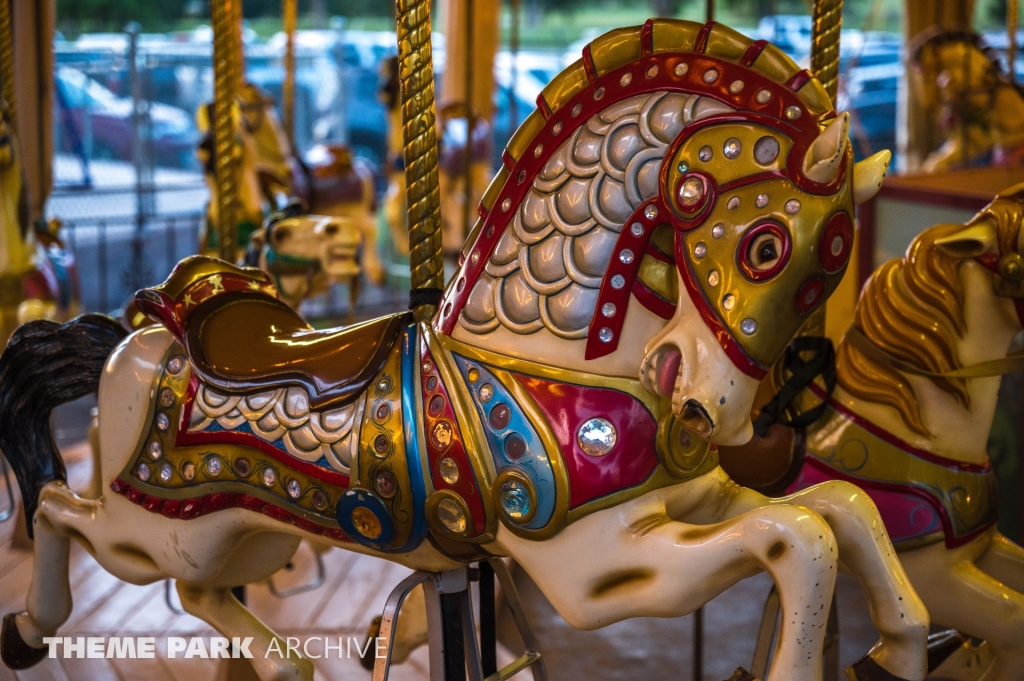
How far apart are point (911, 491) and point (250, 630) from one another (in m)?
1.10

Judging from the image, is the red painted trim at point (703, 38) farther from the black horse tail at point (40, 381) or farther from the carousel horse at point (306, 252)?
the carousel horse at point (306, 252)

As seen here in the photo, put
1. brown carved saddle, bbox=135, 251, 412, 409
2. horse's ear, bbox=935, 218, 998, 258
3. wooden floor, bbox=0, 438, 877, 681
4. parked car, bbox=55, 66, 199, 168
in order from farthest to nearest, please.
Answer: parked car, bbox=55, 66, 199, 168
wooden floor, bbox=0, 438, 877, 681
horse's ear, bbox=935, 218, 998, 258
brown carved saddle, bbox=135, 251, 412, 409

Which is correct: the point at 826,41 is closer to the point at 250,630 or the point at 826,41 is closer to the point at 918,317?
the point at 918,317

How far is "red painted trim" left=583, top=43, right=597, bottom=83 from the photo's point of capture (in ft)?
3.99

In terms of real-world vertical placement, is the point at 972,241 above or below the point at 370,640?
above

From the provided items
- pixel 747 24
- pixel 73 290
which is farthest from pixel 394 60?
pixel 747 24

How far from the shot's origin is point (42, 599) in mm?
1726

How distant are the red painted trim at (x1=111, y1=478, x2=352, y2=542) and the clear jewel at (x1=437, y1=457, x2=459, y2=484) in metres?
0.19

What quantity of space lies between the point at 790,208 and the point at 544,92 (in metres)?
0.35

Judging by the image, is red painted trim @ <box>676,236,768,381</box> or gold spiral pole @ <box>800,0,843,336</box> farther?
gold spiral pole @ <box>800,0,843,336</box>

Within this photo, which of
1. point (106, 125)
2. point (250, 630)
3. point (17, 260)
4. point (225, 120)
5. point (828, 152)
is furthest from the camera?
point (106, 125)

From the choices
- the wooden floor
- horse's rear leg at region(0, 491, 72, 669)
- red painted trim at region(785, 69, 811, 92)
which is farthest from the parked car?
red painted trim at region(785, 69, 811, 92)

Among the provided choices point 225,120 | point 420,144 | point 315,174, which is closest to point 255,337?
point 420,144

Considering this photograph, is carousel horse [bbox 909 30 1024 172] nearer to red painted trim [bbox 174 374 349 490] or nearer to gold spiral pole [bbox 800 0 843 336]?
gold spiral pole [bbox 800 0 843 336]
